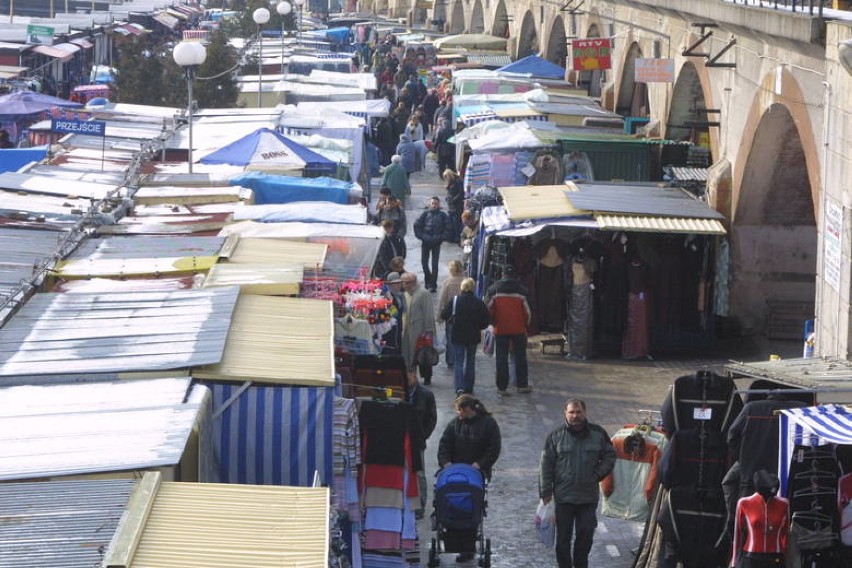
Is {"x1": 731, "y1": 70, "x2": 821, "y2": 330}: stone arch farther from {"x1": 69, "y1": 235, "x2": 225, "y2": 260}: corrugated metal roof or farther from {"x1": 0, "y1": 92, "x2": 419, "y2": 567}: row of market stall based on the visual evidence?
{"x1": 69, "y1": 235, "x2": 225, "y2": 260}: corrugated metal roof

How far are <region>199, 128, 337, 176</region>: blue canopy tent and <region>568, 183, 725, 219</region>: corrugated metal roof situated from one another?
2955mm

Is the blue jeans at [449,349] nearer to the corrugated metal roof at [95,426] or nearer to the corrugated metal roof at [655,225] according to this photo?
the corrugated metal roof at [655,225]

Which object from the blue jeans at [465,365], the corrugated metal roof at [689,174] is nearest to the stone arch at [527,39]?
Answer: the corrugated metal roof at [689,174]

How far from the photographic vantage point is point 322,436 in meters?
8.27

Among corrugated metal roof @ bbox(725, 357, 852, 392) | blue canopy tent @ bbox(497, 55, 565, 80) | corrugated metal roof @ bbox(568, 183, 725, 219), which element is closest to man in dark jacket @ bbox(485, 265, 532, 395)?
corrugated metal roof @ bbox(568, 183, 725, 219)

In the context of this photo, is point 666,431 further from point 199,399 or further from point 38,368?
point 38,368

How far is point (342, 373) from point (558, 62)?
28879mm

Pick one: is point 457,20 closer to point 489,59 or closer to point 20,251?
point 489,59

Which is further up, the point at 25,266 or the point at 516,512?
the point at 25,266

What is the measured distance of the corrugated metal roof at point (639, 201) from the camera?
1501 cm

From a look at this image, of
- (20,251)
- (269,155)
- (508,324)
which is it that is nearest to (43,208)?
(20,251)

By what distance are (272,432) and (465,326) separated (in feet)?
16.9

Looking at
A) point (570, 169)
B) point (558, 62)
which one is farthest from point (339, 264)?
point (558, 62)

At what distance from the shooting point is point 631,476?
9.54 meters
